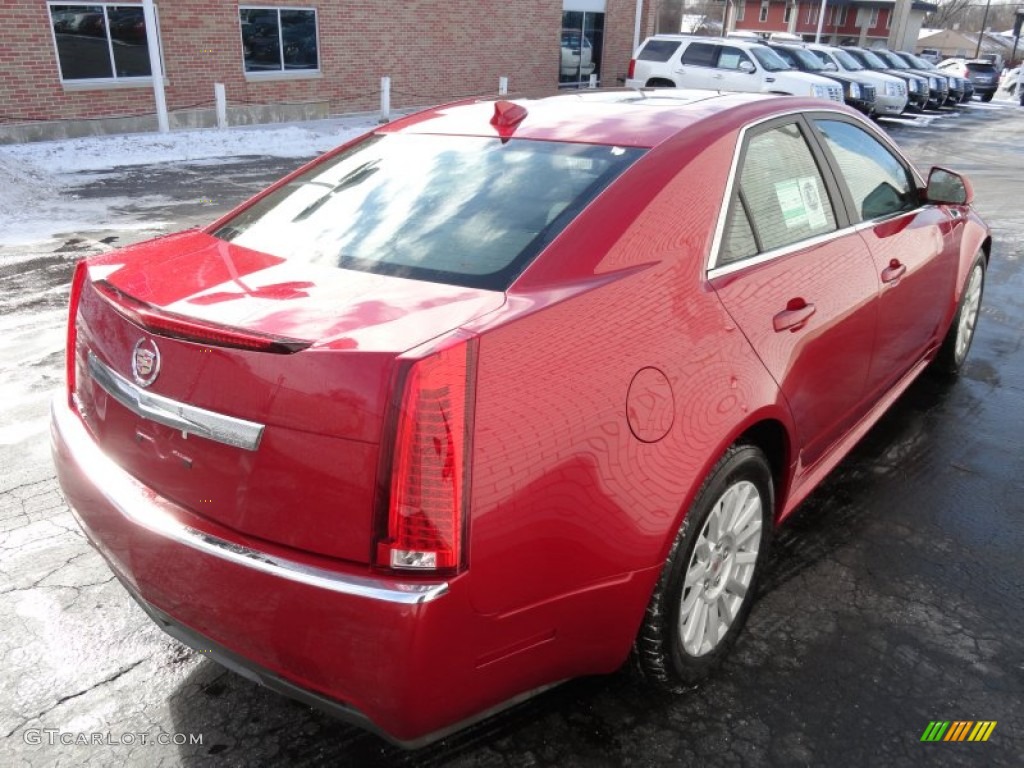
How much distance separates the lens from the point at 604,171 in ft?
8.25

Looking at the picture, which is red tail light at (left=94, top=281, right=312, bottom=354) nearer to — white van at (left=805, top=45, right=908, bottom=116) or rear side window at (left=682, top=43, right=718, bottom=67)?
rear side window at (left=682, top=43, right=718, bottom=67)

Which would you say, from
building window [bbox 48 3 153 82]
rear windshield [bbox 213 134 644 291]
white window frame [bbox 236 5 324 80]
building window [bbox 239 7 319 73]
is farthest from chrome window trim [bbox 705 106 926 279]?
building window [bbox 239 7 319 73]

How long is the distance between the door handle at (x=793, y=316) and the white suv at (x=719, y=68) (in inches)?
670

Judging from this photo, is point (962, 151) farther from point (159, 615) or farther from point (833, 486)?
point (159, 615)

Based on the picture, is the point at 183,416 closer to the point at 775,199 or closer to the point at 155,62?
the point at 775,199

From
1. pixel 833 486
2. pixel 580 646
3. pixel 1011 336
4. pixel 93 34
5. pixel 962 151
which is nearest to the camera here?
pixel 580 646

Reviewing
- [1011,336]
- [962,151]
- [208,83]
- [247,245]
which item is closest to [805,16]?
[962,151]

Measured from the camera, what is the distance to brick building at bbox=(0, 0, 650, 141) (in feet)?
44.8

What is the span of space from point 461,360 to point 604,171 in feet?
3.38

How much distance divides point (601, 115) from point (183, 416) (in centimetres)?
178

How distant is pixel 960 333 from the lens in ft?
16.2

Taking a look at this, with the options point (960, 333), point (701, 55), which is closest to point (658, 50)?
point (701, 55)

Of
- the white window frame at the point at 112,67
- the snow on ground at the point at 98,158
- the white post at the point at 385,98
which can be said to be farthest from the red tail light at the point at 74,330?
the white post at the point at 385,98

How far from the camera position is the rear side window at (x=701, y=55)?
19047 millimetres
